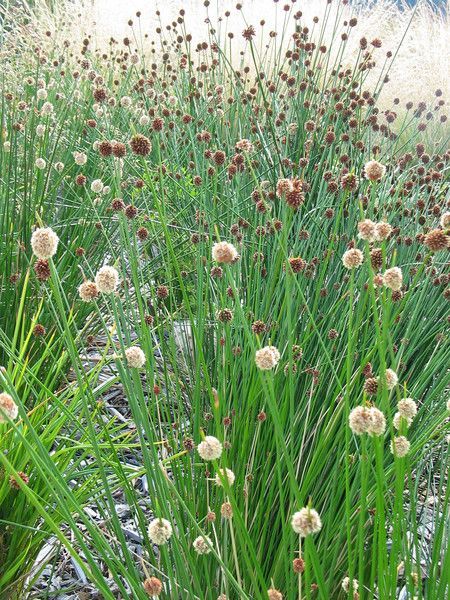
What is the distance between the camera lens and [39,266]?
1.11 metres

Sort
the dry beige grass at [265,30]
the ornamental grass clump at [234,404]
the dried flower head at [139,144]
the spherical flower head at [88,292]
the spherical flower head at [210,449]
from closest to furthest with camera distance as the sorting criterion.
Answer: the spherical flower head at [210,449]
the ornamental grass clump at [234,404]
the spherical flower head at [88,292]
the dried flower head at [139,144]
the dry beige grass at [265,30]

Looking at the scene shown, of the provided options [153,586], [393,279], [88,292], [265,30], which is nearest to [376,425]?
[393,279]

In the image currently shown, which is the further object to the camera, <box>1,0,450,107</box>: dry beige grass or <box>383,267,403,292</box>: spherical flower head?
<box>1,0,450,107</box>: dry beige grass

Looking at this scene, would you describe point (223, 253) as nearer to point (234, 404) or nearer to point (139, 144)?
point (139, 144)

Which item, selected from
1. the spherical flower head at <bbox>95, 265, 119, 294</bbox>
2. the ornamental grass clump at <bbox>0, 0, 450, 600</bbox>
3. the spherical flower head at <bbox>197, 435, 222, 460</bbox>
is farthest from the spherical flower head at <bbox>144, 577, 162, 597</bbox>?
the spherical flower head at <bbox>95, 265, 119, 294</bbox>

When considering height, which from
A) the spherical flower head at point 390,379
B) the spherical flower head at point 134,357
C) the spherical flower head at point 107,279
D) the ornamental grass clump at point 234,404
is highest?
the spherical flower head at point 107,279

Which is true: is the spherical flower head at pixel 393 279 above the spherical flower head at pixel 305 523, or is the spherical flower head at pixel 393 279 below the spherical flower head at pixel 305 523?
above

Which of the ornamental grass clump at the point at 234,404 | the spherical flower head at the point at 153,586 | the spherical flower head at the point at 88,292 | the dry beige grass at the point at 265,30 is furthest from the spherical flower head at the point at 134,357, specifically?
the dry beige grass at the point at 265,30

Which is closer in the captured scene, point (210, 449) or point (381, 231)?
point (210, 449)

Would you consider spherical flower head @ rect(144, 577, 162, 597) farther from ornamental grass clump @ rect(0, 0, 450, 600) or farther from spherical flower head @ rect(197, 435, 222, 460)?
spherical flower head @ rect(197, 435, 222, 460)

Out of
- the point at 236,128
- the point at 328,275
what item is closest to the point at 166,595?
the point at 328,275

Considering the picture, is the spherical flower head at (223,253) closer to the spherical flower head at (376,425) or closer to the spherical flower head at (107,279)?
the spherical flower head at (107,279)

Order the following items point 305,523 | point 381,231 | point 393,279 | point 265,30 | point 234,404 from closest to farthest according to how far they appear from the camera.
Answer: point 305,523 < point 393,279 < point 381,231 < point 234,404 < point 265,30

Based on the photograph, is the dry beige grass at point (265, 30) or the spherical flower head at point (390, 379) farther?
the dry beige grass at point (265, 30)
